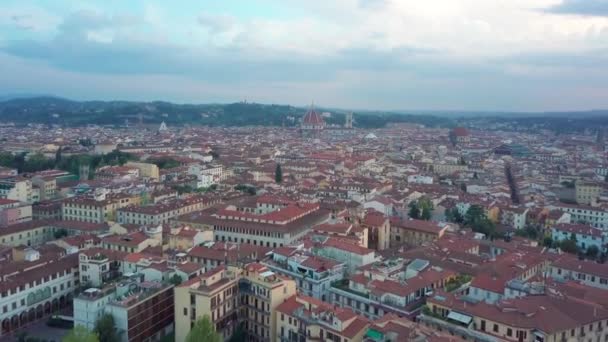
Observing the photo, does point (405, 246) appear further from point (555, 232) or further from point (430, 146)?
point (430, 146)

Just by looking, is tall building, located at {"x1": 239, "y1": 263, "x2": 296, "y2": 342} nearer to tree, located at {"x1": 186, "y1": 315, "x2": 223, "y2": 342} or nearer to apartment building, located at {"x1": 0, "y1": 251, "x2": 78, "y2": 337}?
tree, located at {"x1": 186, "y1": 315, "x2": 223, "y2": 342}

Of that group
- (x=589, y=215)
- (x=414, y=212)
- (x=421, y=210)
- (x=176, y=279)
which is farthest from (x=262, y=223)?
(x=589, y=215)

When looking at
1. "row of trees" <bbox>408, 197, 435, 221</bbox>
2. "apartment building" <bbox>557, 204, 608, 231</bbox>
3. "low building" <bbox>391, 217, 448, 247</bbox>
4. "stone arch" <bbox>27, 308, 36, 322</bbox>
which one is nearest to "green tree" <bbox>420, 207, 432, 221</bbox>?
"row of trees" <bbox>408, 197, 435, 221</bbox>

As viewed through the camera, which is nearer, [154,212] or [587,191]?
[154,212]

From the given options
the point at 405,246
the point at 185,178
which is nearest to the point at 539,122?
the point at 185,178

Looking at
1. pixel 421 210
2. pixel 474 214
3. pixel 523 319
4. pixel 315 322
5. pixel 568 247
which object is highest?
pixel 523 319

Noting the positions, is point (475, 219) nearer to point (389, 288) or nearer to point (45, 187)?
point (389, 288)
